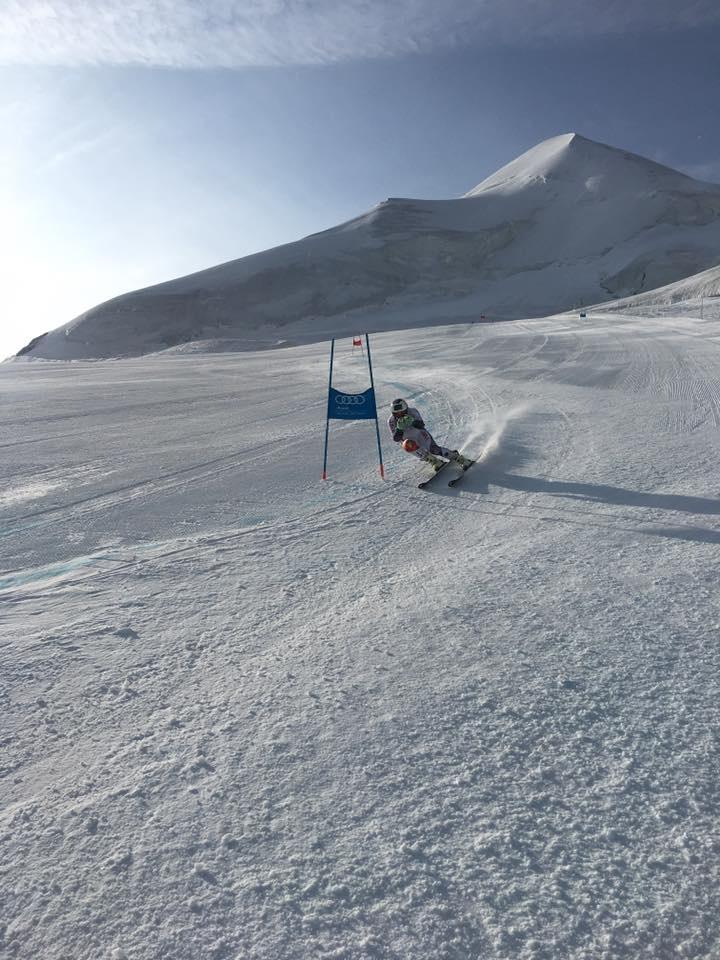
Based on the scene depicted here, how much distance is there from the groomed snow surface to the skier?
48 centimetres

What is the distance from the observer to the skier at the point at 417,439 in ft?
24.3

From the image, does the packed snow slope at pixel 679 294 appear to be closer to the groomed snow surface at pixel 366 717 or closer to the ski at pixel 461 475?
the ski at pixel 461 475

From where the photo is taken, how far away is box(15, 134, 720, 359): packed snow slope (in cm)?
8019

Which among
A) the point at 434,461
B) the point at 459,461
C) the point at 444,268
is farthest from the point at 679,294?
the point at 434,461

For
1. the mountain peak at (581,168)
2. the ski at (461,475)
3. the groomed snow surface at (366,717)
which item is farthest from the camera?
the mountain peak at (581,168)

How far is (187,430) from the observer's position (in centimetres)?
1120

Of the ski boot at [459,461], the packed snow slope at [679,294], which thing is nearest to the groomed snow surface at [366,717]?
the ski boot at [459,461]

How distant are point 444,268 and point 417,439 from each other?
96.2 m

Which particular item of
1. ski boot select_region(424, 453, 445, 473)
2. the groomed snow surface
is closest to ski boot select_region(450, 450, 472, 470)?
ski boot select_region(424, 453, 445, 473)

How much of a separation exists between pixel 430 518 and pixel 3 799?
414cm

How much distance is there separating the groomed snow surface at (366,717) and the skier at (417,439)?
48 centimetres

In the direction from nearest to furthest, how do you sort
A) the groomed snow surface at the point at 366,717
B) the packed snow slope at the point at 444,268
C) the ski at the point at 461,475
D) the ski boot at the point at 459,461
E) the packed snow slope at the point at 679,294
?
the groomed snow surface at the point at 366,717
the ski at the point at 461,475
the ski boot at the point at 459,461
the packed snow slope at the point at 679,294
the packed snow slope at the point at 444,268

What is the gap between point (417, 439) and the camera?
7.43m

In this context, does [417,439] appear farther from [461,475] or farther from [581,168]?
[581,168]
